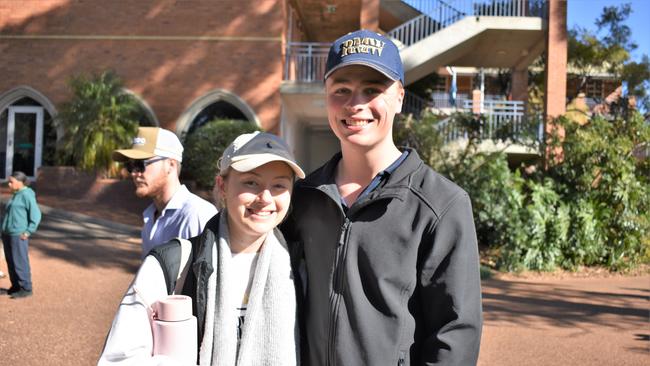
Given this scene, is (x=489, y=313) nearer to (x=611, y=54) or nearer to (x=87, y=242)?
(x=87, y=242)

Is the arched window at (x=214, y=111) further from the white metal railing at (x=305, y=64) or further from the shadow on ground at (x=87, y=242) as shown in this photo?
the shadow on ground at (x=87, y=242)

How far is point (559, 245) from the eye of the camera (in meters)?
12.1

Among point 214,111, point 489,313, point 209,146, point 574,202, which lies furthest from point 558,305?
point 214,111

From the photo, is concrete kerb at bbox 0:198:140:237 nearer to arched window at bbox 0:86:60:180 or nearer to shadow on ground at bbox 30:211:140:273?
shadow on ground at bbox 30:211:140:273

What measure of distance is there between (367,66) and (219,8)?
54.8ft

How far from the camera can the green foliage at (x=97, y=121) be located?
15.9 metres

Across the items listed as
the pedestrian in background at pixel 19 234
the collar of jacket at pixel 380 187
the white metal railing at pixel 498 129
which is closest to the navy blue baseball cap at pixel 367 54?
the collar of jacket at pixel 380 187

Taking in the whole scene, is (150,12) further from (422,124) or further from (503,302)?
(503,302)

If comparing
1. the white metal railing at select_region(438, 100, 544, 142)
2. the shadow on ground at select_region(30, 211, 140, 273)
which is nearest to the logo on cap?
the shadow on ground at select_region(30, 211, 140, 273)

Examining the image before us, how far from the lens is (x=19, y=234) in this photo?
26.2 ft

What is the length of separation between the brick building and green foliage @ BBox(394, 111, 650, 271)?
5.34m

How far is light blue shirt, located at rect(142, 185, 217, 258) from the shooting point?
2.98 metres

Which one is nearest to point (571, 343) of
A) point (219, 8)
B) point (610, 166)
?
point (610, 166)

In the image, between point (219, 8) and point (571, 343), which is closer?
point (571, 343)
